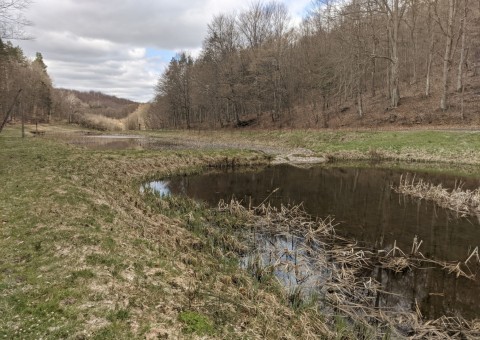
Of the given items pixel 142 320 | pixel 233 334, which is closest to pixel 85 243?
pixel 142 320

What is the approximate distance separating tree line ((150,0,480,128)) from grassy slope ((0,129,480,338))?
1207 inches

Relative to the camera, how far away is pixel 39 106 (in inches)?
3371

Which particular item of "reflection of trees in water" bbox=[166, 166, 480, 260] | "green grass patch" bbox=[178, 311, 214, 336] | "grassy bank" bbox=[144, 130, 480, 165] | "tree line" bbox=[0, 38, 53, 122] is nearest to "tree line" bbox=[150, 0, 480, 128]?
"grassy bank" bbox=[144, 130, 480, 165]

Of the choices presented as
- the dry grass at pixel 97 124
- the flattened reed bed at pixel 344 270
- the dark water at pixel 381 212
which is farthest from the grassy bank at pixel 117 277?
the dry grass at pixel 97 124

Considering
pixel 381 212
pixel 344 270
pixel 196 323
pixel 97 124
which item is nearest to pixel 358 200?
pixel 381 212

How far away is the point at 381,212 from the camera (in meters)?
13.7

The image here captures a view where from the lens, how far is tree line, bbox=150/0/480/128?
→ 119ft

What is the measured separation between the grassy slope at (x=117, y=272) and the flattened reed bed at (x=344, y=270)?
0.77 metres

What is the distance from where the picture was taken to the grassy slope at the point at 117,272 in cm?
500

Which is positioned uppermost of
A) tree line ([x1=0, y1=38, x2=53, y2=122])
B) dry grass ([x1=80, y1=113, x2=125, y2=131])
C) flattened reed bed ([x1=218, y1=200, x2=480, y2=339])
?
tree line ([x1=0, y1=38, x2=53, y2=122])

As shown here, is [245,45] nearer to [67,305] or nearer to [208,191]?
[208,191]

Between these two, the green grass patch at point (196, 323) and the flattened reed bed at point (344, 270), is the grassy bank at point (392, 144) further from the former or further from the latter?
the green grass patch at point (196, 323)

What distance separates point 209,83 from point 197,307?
176ft

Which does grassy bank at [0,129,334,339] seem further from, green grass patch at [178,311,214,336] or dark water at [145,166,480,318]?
dark water at [145,166,480,318]
